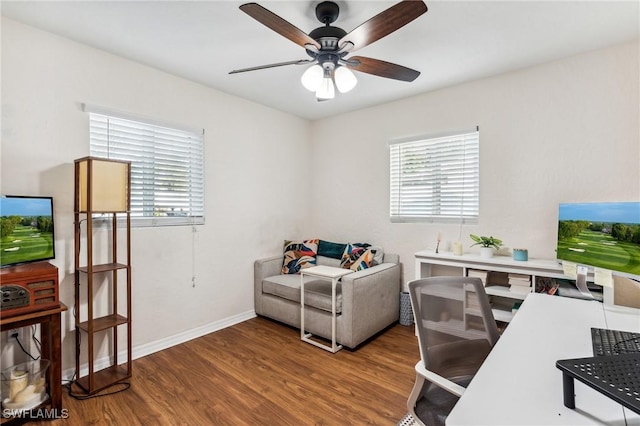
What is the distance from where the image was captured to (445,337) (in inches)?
56.6

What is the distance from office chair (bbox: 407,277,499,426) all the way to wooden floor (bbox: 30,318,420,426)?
2.32ft

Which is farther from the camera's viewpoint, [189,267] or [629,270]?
[189,267]

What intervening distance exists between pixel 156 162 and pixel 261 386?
2129 mm

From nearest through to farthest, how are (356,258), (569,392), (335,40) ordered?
1. (569,392)
2. (335,40)
3. (356,258)

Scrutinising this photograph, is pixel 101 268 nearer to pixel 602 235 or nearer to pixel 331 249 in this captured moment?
pixel 331 249

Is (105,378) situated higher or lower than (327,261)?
lower

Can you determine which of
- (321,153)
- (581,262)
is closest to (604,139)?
(581,262)

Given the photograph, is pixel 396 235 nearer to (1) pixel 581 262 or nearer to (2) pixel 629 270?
(1) pixel 581 262

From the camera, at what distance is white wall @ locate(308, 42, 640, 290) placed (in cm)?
236

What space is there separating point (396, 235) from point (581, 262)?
1848 mm

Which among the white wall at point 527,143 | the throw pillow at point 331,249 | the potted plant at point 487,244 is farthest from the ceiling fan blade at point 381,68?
the throw pillow at point 331,249

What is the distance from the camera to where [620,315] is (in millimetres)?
1553

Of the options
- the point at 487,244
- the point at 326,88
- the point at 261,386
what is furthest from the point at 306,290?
the point at 326,88

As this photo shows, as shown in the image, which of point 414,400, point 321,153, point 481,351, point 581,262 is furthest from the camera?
point 321,153
